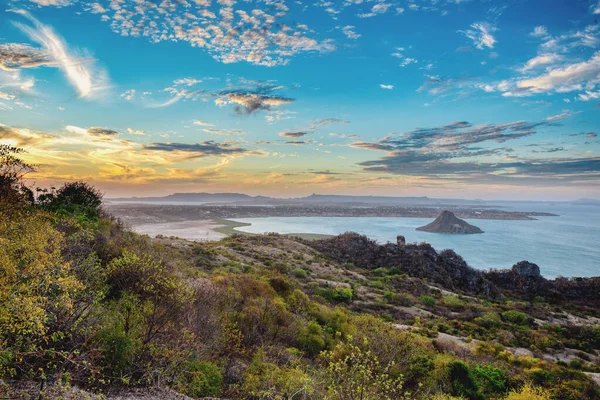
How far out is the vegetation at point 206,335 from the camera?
8102mm

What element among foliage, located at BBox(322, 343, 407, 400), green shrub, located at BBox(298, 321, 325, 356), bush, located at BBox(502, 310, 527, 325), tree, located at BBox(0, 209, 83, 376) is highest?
tree, located at BBox(0, 209, 83, 376)

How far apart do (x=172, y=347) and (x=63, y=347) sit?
3279 mm

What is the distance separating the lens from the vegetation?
8.10 m

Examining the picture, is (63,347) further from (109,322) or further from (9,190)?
(9,190)

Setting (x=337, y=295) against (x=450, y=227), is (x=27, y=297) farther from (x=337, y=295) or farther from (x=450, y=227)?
(x=450, y=227)

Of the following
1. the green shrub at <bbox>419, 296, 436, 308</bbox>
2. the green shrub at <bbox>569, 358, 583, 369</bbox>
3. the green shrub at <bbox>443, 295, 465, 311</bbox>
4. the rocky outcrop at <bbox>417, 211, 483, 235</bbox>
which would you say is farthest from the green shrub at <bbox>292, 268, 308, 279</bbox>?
the rocky outcrop at <bbox>417, 211, 483, 235</bbox>

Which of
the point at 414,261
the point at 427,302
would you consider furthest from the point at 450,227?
the point at 427,302

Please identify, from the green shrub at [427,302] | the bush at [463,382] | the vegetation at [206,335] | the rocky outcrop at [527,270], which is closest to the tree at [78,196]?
the vegetation at [206,335]

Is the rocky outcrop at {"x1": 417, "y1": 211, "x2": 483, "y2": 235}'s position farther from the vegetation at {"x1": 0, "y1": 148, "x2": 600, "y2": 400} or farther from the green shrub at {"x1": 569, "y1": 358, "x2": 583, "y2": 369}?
the green shrub at {"x1": 569, "y1": 358, "x2": 583, "y2": 369}

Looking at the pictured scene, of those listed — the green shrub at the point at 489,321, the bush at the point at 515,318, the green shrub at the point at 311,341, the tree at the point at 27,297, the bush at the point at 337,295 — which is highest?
the tree at the point at 27,297

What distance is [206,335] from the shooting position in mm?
12594

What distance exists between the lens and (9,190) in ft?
44.9

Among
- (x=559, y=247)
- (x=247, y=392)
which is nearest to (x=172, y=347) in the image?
(x=247, y=392)

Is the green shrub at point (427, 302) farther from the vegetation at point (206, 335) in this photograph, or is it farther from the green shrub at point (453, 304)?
the vegetation at point (206, 335)
